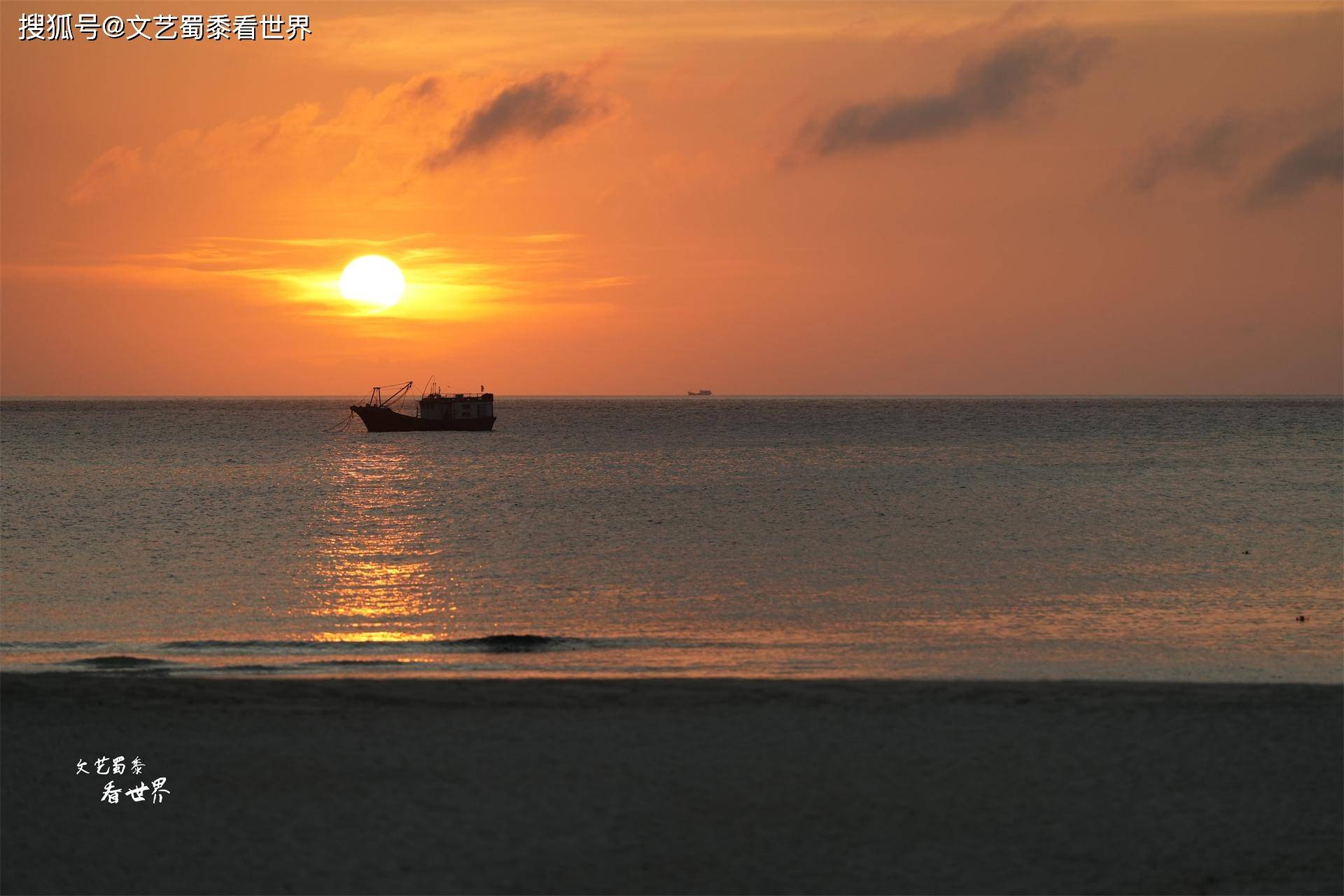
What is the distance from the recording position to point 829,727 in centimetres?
1445

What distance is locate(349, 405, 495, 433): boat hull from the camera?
145375 mm

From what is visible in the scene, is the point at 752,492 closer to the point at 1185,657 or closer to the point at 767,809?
the point at 1185,657

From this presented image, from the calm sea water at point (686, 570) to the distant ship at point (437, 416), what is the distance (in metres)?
60.8

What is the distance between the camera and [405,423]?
5719 inches

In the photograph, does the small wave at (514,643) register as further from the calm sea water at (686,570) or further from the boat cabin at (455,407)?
the boat cabin at (455,407)

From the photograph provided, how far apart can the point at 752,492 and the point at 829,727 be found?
4987 centimetres

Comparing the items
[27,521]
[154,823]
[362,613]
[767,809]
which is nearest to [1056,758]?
[767,809]

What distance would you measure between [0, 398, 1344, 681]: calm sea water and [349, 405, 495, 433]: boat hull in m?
60.4

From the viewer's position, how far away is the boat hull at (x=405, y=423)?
477 feet

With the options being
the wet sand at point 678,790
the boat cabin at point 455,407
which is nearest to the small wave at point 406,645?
the wet sand at point 678,790

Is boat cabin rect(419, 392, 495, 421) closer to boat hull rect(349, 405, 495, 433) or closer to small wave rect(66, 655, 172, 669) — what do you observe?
boat hull rect(349, 405, 495, 433)
